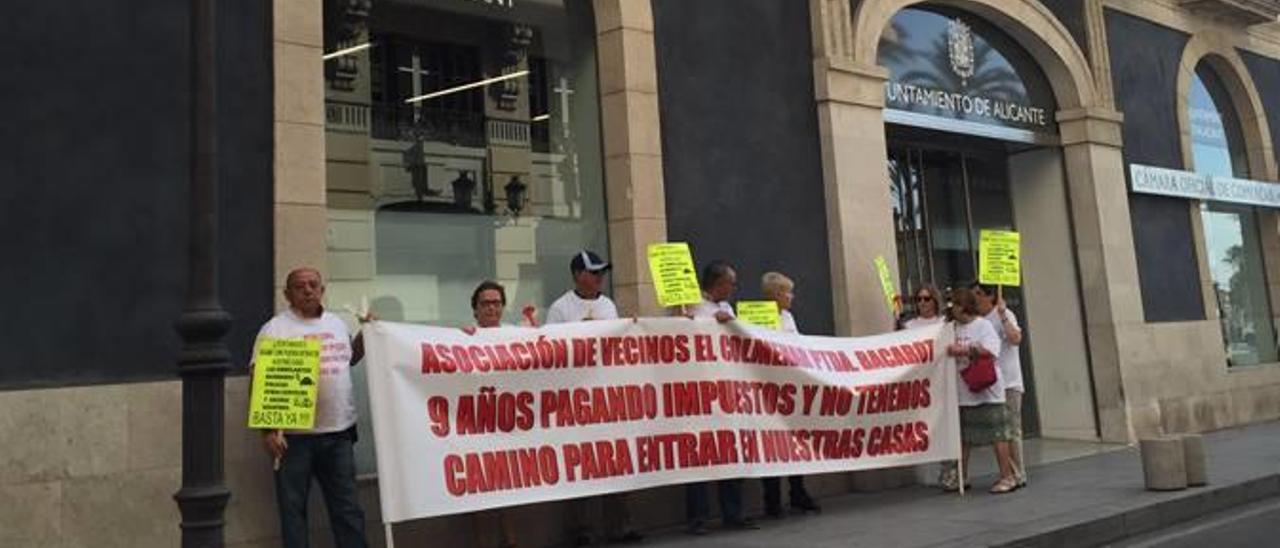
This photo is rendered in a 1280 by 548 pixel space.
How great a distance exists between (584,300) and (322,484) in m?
2.27

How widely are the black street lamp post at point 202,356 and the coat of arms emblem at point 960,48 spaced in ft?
31.1

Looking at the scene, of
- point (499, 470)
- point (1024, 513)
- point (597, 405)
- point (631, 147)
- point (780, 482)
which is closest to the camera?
point (499, 470)

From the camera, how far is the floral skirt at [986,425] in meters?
9.27

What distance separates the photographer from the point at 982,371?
30.1 ft

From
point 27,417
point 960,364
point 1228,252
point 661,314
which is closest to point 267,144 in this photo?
point 27,417

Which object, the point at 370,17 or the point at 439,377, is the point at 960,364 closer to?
the point at 439,377

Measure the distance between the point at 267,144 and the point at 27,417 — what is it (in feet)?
7.11

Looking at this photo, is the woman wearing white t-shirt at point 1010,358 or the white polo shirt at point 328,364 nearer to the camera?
the white polo shirt at point 328,364

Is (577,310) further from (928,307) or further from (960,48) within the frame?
(960,48)

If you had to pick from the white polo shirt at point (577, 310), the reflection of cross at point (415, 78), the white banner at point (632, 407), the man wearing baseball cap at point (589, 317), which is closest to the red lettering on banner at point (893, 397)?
the white banner at point (632, 407)

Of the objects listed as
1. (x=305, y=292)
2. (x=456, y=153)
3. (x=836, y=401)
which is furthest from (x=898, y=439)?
(x=305, y=292)

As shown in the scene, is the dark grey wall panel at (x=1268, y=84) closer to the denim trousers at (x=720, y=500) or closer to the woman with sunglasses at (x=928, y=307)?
the woman with sunglasses at (x=928, y=307)

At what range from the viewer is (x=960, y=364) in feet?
30.5

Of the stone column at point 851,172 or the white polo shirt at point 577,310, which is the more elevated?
the stone column at point 851,172
